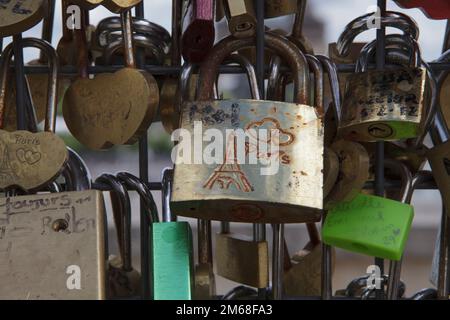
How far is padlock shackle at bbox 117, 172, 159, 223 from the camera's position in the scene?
50.1 inches

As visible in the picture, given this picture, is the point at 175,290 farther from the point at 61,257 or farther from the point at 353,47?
the point at 353,47

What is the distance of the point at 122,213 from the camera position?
1.32 meters

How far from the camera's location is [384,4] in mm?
1267

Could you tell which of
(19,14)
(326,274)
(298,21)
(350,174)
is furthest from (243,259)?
(19,14)

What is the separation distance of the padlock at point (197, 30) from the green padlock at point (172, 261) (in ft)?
0.69

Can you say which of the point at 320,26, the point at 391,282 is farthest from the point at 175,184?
the point at 320,26

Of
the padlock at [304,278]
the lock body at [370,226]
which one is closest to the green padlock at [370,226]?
the lock body at [370,226]

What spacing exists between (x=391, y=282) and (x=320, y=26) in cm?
483

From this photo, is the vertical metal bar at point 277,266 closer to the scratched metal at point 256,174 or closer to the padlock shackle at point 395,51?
the scratched metal at point 256,174

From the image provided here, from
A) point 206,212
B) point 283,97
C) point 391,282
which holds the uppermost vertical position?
point 283,97

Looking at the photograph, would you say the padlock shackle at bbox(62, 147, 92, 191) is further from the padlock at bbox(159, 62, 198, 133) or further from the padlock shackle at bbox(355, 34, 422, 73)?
the padlock shackle at bbox(355, 34, 422, 73)

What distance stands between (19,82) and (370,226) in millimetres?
449

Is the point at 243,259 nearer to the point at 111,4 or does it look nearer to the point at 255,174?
the point at 255,174

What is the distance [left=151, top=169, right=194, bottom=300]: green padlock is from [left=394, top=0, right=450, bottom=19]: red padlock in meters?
0.37
